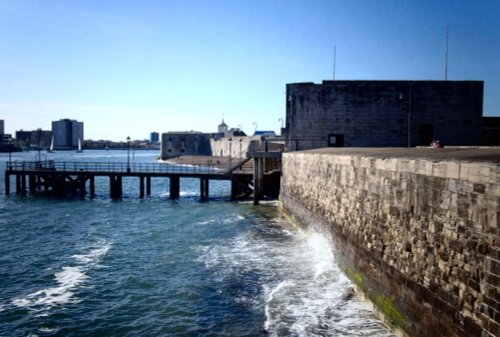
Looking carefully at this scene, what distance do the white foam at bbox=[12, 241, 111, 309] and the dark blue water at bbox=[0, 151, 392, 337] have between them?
4cm

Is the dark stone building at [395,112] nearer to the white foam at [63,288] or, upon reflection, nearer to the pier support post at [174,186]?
the pier support post at [174,186]

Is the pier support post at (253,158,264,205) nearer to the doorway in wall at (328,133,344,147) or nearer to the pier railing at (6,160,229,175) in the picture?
the doorway in wall at (328,133,344,147)

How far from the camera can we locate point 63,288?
12.9 meters

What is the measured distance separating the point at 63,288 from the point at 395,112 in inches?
825

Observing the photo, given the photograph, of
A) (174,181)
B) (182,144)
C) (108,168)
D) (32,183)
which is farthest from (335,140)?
(182,144)

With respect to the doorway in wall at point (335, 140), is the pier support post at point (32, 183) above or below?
below

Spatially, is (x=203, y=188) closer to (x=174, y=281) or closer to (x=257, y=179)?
(x=257, y=179)

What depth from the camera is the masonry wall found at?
6.37 m

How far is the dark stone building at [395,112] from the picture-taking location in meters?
25.9

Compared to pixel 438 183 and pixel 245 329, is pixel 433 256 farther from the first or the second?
pixel 245 329

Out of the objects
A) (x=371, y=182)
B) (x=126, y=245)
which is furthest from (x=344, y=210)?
(x=126, y=245)

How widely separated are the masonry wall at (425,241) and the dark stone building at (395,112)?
44.2ft

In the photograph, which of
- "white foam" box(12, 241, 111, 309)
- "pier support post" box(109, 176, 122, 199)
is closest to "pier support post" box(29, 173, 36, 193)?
"pier support post" box(109, 176, 122, 199)

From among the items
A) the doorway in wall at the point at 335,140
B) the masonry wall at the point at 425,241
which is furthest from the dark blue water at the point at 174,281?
the doorway in wall at the point at 335,140
